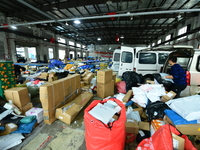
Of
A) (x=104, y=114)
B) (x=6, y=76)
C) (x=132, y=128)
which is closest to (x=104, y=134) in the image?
(x=104, y=114)

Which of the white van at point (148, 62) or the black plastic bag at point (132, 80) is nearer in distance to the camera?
the black plastic bag at point (132, 80)

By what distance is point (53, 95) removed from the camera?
199cm

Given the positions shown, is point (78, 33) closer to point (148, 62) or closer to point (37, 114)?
point (148, 62)

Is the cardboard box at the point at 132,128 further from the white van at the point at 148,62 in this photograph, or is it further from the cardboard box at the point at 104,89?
the white van at the point at 148,62

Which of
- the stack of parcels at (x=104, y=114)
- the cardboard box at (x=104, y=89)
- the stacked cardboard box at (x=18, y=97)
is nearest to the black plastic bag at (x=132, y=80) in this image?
the cardboard box at (x=104, y=89)

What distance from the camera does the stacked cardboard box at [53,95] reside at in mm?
1842

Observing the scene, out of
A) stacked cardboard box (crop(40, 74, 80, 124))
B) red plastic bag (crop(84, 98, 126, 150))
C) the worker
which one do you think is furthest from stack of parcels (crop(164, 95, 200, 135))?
stacked cardboard box (crop(40, 74, 80, 124))

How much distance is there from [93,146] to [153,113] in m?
1.27

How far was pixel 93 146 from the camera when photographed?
1095 millimetres

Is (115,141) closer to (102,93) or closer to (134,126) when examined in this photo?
(134,126)

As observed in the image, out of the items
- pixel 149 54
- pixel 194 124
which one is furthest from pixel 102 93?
pixel 149 54

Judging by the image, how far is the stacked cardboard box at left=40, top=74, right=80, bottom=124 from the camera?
1.84 m

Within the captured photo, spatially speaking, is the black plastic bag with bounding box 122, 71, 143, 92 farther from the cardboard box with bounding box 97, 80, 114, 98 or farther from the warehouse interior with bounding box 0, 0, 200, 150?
the cardboard box with bounding box 97, 80, 114, 98

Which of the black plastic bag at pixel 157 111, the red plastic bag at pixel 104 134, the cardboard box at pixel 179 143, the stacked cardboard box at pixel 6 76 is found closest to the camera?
the cardboard box at pixel 179 143
